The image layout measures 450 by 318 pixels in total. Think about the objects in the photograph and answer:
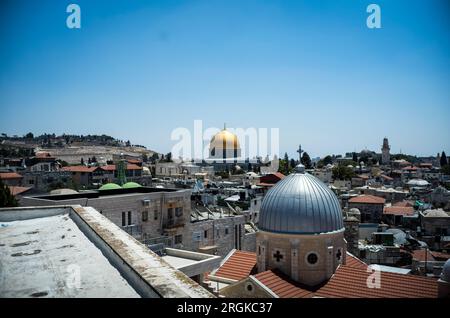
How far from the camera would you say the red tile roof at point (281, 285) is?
1293cm

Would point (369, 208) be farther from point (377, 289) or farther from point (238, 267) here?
point (377, 289)

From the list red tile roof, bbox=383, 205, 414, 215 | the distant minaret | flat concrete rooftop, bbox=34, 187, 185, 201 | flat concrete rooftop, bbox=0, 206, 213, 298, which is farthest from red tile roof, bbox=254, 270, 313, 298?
the distant minaret

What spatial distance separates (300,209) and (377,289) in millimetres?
3581

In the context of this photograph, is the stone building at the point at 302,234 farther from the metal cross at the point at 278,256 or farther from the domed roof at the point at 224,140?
the domed roof at the point at 224,140

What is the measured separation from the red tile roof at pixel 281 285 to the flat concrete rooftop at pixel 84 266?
6.45 metres

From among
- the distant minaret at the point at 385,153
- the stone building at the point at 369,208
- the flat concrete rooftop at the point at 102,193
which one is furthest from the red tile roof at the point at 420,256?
the distant minaret at the point at 385,153

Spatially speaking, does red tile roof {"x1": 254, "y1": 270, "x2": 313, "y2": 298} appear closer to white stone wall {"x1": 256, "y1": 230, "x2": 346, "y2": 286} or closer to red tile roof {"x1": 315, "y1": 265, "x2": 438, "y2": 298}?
white stone wall {"x1": 256, "y1": 230, "x2": 346, "y2": 286}

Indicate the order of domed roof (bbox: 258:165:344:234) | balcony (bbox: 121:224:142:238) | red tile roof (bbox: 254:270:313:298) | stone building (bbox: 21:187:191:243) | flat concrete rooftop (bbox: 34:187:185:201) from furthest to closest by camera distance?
1. balcony (bbox: 121:224:142:238)
2. flat concrete rooftop (bbox: 34:187:185:201)
3. stone building (bbox: 21:187:191:243)
4. domed roof (bbox: 258:165:344:234)
5. red tile roof (bbox: 254:270:313:298)

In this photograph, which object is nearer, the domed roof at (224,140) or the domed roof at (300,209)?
the domed roof at (300,209)

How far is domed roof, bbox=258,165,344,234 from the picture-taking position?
14164mm

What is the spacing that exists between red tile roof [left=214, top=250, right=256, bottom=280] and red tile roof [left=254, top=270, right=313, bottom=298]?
1.70 m

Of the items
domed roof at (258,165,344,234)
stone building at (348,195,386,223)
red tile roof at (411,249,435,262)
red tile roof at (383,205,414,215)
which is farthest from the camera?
stone building at (348,195,386,223)

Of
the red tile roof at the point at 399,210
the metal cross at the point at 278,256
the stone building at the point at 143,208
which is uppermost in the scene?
the stone building at the point at 143,208
